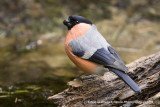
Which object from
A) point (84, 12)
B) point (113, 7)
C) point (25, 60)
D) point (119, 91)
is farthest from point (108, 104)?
point (113, 7)

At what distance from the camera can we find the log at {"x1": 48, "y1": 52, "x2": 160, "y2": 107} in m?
3.67

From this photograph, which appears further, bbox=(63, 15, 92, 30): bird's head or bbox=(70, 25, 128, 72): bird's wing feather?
bbox=(63, 15, 92, 30): bird's head

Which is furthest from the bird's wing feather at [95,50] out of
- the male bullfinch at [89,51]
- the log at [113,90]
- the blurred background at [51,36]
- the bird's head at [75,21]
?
the blurred background at [51,36]

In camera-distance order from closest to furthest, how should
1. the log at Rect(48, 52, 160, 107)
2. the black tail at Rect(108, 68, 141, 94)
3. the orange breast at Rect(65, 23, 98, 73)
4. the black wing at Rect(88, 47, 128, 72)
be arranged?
1. the black tail at Rect(108, 68, 141, 94)
2. the black wing at Rect(88, 47, 128, 72)
3. the log at Rect(48, 52, 160, 107)
4. the orange breast at Rect(65, 23, 98, 73)

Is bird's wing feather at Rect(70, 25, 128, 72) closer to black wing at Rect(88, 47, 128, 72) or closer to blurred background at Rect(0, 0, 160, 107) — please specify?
black wing at Rect(88, 47, 128, 72)

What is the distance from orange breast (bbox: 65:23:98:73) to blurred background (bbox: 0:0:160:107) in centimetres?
94

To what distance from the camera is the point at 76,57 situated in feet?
12.8

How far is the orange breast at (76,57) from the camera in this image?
12.4 ft

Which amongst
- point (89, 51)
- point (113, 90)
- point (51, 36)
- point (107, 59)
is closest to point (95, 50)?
point (89, 51)

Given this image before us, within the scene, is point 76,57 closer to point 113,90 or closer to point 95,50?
point 95,50

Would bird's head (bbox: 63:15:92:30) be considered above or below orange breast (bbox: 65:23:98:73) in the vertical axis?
above

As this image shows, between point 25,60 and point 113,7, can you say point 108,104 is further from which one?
point 113,7

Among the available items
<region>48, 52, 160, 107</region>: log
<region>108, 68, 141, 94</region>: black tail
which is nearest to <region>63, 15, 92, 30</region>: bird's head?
<region>48, 52, 160, 107</region>: log

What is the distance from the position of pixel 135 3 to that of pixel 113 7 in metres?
0.79
